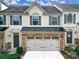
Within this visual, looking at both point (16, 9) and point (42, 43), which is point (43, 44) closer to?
point (42, 43)

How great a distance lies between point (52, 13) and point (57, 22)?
1631mm

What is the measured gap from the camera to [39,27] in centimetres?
3906

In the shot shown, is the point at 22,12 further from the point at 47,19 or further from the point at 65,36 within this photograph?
the point at 65,36

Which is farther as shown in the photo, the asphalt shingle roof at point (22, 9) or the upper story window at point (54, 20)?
the asphalt shingle roof at point (22, 9)

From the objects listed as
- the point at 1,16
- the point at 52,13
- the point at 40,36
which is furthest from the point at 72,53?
the point at 1,16

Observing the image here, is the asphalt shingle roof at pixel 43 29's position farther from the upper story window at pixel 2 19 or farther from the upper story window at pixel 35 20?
the upper story window at pixel 2 19

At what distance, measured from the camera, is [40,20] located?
39.1m

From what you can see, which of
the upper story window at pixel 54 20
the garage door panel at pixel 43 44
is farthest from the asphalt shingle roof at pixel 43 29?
the garage door panel at pixel 43 44

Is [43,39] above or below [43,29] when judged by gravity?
below

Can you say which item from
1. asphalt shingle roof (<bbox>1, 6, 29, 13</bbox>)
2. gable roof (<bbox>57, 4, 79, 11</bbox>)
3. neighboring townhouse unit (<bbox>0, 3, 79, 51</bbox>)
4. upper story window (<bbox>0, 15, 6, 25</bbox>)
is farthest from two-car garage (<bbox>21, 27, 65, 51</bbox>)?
gable roof (<bbox>57, 4, 79, 11</bbox>)

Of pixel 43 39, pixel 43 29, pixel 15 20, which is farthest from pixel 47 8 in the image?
pixel 43 39

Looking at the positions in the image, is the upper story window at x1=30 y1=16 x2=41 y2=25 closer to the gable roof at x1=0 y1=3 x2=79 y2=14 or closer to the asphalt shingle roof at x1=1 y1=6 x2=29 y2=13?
the gable roof at x1=0 y1=3 x2=79 y2=14

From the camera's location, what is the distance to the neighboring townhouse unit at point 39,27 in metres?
36.9

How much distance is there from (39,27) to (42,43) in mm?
3046
